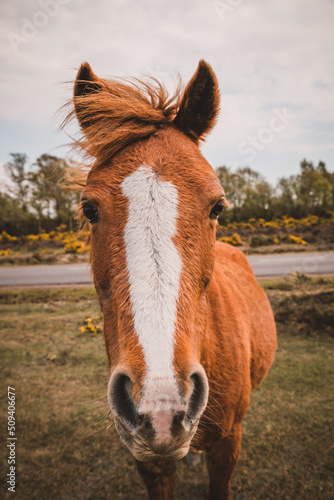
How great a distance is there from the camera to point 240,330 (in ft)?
8.21

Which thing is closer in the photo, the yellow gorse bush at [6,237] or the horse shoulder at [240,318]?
the horse shoulder at [240,318]

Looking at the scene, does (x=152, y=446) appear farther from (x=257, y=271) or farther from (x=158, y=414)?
(x=257, y=271)

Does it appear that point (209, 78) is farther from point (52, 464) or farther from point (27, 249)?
point (27, 249)

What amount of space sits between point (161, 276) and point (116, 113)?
4.04 ft

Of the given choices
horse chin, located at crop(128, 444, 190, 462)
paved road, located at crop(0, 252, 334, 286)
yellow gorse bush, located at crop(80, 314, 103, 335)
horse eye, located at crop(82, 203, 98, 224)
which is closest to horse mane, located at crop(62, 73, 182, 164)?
horse eye, located at crop(82, 203, 98, 224)

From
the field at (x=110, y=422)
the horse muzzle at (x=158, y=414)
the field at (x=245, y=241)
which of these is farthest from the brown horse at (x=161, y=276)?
the field at (x=245, y=241)

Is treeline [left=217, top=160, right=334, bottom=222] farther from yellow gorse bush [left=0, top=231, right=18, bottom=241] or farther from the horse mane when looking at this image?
the horse mane

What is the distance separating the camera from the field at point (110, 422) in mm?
3164

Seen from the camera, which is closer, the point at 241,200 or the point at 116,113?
the point at 116,113

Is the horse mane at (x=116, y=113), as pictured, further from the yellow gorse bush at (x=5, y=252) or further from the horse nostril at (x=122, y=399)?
the yellow gorse bush at (x=5, y=252)

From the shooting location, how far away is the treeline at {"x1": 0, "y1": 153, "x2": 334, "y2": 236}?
25188mm

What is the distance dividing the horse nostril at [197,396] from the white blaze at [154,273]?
196 millimetres

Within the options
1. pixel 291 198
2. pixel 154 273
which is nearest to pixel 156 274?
pixel 154 273

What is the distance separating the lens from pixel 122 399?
3.91 ft
